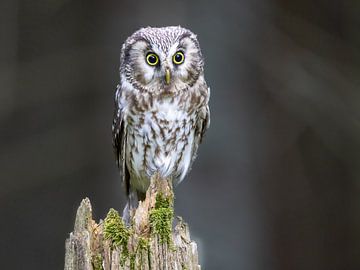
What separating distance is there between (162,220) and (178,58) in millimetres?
1763

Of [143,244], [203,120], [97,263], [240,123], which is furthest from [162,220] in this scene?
[240,123]

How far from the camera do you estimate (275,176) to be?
9297mm

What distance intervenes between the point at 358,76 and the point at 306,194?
113 cm

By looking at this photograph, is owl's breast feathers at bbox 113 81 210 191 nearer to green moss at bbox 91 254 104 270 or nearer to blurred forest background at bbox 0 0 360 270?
green moss at bbox 91 254 104 270

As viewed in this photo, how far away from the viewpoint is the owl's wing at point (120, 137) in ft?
22.1

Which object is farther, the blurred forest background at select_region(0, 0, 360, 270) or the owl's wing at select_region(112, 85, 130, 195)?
the blurred forest background at select_region(0, 0, 360, 270)

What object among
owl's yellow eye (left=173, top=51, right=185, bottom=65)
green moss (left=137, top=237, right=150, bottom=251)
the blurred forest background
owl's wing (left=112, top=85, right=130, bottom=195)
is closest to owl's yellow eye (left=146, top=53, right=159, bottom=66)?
owl's yellow eye (left=173, top=51, right=185, bottom=65)

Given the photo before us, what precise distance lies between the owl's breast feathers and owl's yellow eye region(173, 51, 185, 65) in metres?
0.24

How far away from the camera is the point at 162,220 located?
15.9ft

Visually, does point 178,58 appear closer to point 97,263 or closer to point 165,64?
point 165,64

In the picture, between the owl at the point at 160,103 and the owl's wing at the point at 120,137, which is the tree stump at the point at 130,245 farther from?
the owl's wing at the point at 120,137

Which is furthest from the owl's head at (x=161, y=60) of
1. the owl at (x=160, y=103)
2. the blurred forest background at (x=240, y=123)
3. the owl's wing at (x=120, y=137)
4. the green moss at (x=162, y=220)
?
the blurred forest background at (x=240, y=123)

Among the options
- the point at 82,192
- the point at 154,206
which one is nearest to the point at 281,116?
the point at 82,192

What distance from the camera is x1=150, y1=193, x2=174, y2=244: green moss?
4.79m
